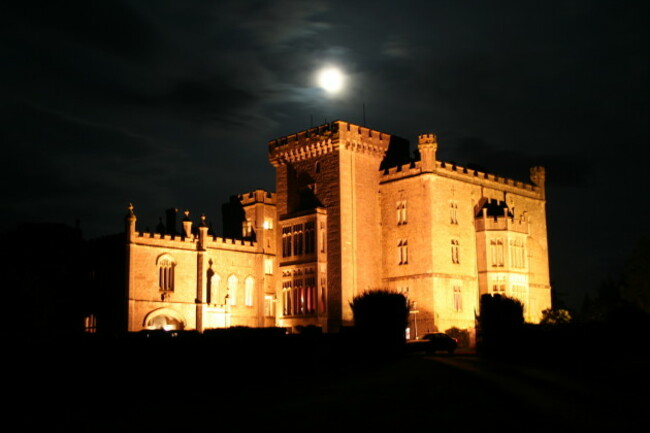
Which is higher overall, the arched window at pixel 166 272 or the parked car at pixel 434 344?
the arched window at pixel 166 272

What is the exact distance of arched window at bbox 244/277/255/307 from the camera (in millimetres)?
57950

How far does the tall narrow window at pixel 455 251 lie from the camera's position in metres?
54.7

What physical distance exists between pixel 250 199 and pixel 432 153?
1421 centimetres

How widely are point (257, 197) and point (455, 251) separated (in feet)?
48.7

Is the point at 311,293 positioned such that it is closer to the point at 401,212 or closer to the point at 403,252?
the point at 403,252

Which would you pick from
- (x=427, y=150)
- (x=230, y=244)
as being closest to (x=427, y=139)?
(x=427, y=150)

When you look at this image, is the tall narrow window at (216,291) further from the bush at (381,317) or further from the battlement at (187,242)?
the bush at (381,317)

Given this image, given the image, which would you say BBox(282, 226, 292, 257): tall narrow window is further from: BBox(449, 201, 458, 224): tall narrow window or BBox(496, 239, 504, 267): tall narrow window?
BBox(496, 239, 504, 267): tall narrow window

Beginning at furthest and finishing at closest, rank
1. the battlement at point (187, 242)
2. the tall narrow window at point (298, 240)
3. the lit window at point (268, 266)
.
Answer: the lit window at point (268, 266)
the tall narrow window at point (298, 240)
the battlement at point (187, 242)

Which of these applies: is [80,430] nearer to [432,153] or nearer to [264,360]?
[264,360]

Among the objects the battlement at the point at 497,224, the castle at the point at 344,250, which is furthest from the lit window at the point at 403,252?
the battlement at the point at 497,224

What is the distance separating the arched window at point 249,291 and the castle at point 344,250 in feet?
0.23

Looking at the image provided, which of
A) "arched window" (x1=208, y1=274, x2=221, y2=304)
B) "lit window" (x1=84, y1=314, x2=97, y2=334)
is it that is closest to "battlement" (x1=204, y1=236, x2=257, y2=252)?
"arched window" (x1=208, y1=274, x2=221, y2=304)

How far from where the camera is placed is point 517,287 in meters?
55.9
